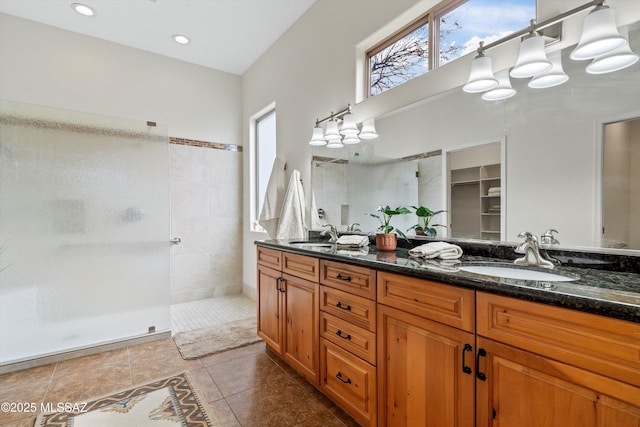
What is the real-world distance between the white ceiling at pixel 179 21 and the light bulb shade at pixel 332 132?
1.25m

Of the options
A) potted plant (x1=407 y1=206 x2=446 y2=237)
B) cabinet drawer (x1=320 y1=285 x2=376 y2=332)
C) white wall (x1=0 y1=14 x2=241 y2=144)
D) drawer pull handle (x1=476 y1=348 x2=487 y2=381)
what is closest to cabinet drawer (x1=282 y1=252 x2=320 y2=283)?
cabinet drawer (x1=320 y1=285 x2=376 y2=332)

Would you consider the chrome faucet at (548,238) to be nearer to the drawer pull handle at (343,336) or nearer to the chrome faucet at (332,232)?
the drawer pull handle at (343,336)

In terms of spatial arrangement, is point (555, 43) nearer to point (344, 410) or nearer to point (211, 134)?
point (344, 410)

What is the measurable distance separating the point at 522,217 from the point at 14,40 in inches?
177

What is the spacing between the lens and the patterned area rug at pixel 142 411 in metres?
1.57

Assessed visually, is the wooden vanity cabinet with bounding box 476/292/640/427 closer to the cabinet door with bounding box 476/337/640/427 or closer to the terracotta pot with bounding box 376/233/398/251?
the cabinet door with bounding box 476/337/640/427

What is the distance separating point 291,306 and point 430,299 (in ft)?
3.53

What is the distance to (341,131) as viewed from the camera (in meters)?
2.38

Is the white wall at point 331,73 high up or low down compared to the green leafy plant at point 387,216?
up

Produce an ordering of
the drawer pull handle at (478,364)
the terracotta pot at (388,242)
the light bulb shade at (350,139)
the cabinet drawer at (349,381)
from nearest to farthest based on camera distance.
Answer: the drawer pull handle at (478,364)
the cabinet drawer at (349,381)
the terracotta pot at (388,242)
the light bulb shade at (350,139)

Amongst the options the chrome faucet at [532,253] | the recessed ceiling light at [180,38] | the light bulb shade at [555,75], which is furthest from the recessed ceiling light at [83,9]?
the chrome faucet at [532,253]

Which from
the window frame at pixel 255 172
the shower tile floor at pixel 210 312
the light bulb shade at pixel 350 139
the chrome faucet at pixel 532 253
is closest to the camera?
the chrome faucet at pixel 532 253

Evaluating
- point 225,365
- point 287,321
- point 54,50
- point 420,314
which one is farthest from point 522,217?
point 54,50

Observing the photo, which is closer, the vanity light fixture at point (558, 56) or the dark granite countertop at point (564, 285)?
the dark granite countertop at point (564, 285)
